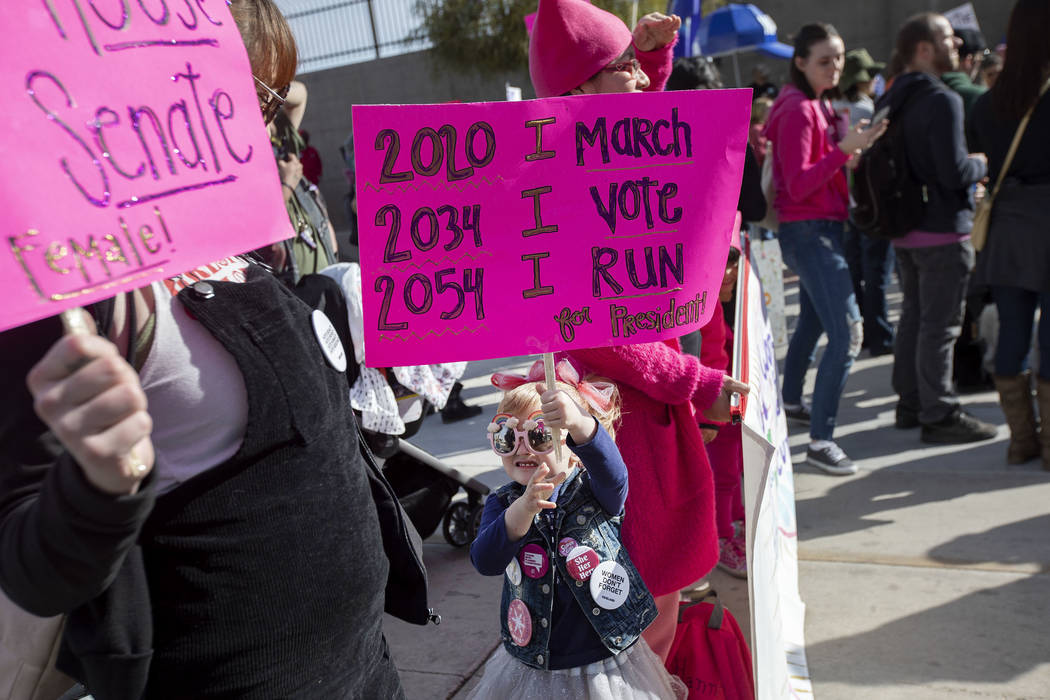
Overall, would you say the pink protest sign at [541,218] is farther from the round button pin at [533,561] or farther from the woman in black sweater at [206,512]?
the round button pin at [533,561]

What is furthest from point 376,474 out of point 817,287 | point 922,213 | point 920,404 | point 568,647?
point 920,404

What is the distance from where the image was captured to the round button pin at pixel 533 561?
1.91 metres

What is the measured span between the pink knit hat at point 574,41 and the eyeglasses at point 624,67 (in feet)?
0.05

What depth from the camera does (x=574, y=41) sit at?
2.08m

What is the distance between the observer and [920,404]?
4.70 metres

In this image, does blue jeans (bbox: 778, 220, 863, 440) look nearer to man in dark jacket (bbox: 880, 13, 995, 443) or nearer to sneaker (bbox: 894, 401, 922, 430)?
man in dark jacket (bbox: 880, 13, 995, 443)

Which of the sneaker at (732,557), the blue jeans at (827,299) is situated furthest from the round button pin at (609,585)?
the blue jeans at (827,299)

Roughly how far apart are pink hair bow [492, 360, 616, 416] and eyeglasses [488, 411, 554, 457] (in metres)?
0.12

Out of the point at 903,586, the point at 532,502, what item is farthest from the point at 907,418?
the point at 532,502

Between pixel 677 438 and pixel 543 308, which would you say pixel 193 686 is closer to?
pixel 543 308

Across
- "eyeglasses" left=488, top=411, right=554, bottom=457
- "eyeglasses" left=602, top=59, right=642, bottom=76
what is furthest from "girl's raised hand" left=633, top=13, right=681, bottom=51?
"eyeglasses" left=488, top=411, right=554, bottom=457

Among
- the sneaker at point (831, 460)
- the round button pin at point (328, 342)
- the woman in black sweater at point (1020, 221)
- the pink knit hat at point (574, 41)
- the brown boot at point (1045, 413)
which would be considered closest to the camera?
the round button pin at point (328, 342)

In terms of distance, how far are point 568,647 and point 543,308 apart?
0.73 metres

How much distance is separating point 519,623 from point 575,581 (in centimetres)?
16
